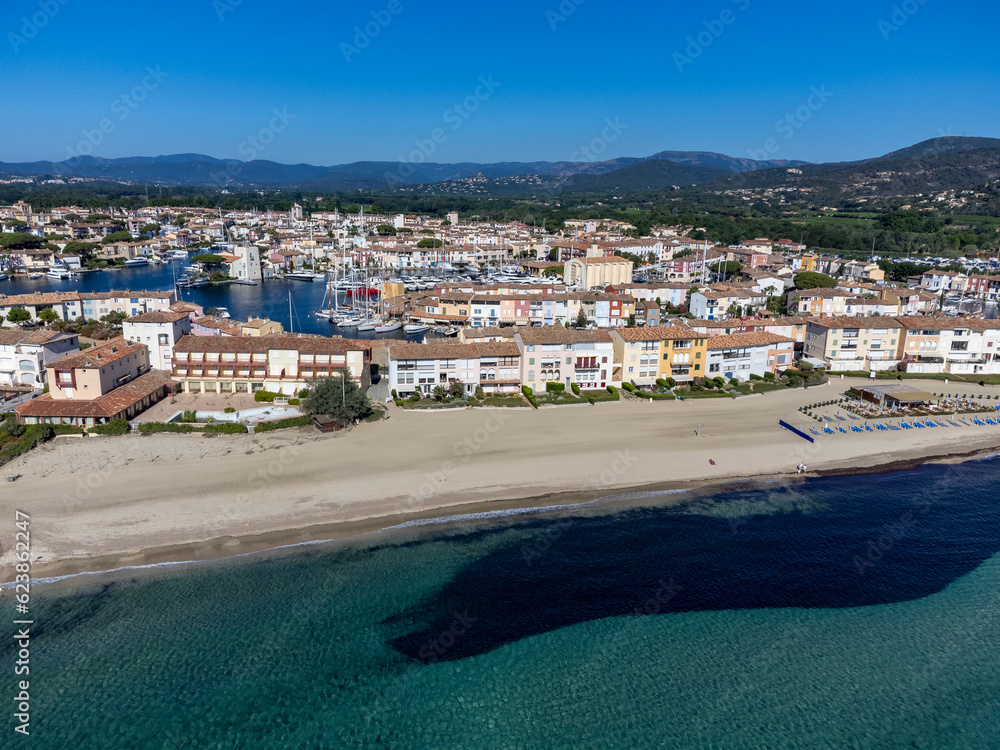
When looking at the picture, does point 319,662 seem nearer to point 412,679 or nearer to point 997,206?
point 412,679

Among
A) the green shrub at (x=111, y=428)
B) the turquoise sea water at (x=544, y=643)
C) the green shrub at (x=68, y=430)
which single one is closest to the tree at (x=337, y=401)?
the green shrub at (x=111, y=428)

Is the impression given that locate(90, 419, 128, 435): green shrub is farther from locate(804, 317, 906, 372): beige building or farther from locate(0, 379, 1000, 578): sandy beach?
locate(804, 317, 906, 372): beige building

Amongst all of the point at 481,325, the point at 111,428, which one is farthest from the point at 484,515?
the point at 481,325

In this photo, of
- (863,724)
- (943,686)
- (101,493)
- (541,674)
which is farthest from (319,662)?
(943,686)

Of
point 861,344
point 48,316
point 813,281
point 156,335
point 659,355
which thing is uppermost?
point 813,281

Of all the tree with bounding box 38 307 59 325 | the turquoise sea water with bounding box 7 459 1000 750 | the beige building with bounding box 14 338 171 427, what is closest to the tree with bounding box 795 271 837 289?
the turquoise sea water with bounding box 7 459 1000 750

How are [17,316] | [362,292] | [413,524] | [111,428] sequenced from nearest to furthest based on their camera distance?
[413,524] → [111,428] → [17,316] → [362,292]

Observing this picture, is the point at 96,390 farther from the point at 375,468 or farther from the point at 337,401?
the point at 375,468

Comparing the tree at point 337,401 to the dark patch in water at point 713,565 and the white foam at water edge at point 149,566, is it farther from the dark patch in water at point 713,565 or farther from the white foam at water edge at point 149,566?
the dark patch in water at point 713,565
